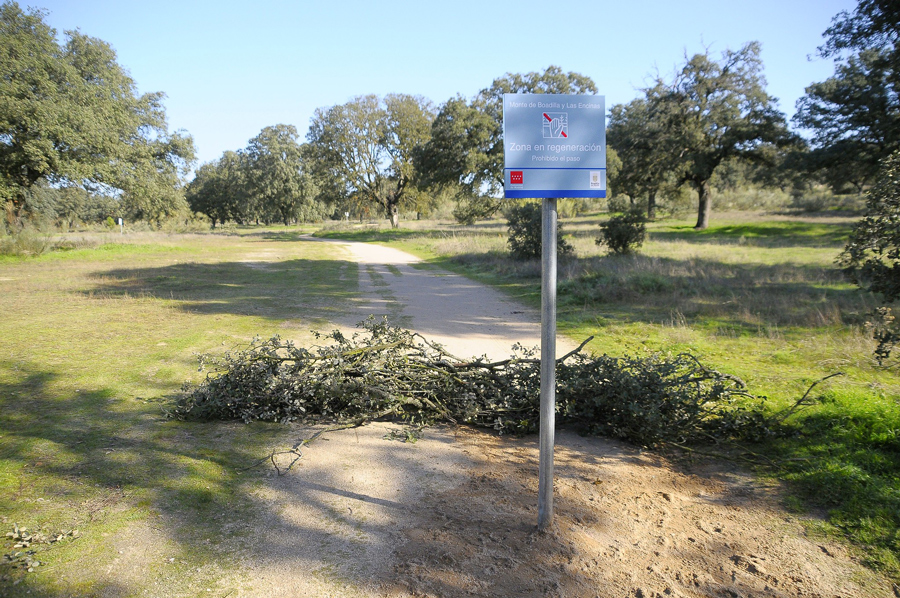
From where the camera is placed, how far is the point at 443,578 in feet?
9.72

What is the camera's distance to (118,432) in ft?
15.8

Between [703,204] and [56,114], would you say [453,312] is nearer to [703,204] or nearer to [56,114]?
[56,114]

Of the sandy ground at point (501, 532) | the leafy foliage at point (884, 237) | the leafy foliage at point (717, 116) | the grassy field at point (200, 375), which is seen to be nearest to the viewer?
the sandy ground at point (501, 532)

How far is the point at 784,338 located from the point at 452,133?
3179 cm

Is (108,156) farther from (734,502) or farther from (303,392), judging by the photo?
(734,502)

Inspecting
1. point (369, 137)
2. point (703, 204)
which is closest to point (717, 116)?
point (703, 204)

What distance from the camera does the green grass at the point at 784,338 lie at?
3914mm

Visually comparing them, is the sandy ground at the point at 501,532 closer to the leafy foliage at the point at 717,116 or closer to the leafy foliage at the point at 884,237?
the leafy foliage at the point at 884,237

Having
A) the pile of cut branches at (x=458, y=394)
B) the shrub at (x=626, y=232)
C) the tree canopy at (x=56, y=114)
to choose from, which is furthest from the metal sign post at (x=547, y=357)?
the tree canopy at (x=56, y=114)

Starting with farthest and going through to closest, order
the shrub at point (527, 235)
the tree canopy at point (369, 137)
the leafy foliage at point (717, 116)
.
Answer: the tree canopy at point (369, 137)
the leafy foliage at point (717, 116)
the shrub at point (527, 235)

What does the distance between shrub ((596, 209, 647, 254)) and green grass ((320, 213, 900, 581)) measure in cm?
93

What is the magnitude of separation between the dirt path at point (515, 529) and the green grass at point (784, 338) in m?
0.43

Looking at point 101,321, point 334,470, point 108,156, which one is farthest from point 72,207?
point 334,470

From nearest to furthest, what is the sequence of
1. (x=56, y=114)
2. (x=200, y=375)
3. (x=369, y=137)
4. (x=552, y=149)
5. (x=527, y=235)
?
(x=552, y=149) → (x=200, y=375) → (x=527, y=235) → (x=56, y=114) → (x=369, y=137)
